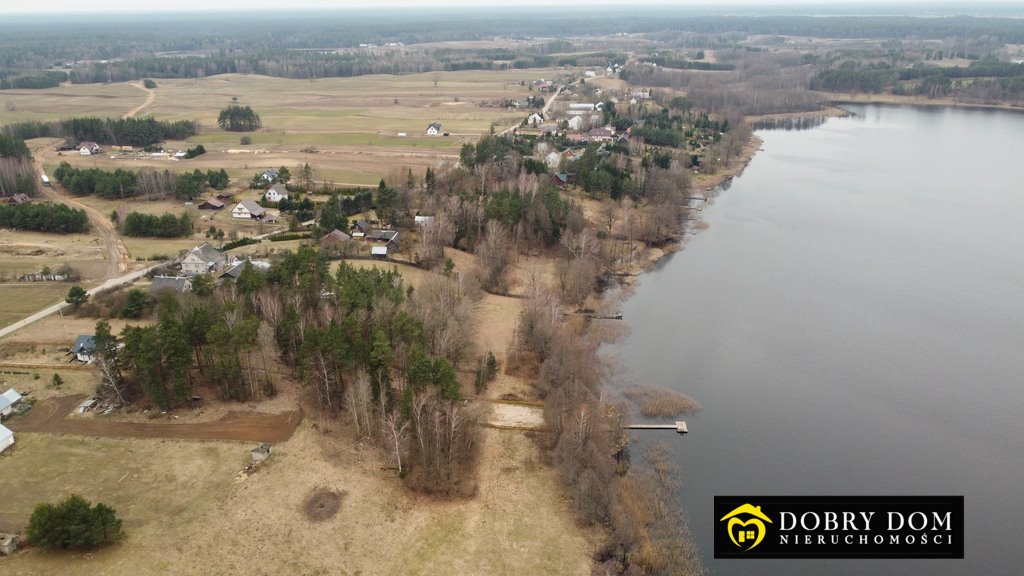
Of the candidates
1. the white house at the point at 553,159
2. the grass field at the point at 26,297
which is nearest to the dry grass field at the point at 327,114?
the white house at the point at 553,159

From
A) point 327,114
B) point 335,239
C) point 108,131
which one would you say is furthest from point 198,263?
point 327,114

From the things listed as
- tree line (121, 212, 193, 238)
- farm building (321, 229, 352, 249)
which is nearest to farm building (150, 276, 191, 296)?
farm building (321, 229, 352, 249)

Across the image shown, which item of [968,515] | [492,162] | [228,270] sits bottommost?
[968,515]

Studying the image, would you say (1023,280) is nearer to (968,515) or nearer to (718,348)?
(718,348)

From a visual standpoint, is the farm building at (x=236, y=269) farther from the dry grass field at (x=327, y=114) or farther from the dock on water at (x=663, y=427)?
the dry grass field at (x=327, y=114)

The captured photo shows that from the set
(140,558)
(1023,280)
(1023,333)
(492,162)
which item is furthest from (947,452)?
(492,162)

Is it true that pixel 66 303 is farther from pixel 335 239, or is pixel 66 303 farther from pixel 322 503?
pixel 322 503
